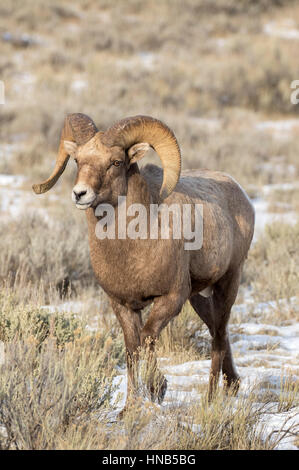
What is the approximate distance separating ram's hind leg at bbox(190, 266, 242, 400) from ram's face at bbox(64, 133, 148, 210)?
129cm

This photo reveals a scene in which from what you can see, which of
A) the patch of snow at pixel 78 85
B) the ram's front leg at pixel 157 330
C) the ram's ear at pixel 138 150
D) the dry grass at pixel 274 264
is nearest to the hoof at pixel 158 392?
the ram's front leg at pixel 157 330

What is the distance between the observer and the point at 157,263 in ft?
12.6

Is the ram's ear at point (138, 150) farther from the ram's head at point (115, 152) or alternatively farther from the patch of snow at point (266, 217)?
the patch of snow at point (266, 217)

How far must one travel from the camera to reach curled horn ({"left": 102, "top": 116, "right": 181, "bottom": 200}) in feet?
12.4

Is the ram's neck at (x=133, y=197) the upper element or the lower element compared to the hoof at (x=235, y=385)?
upper

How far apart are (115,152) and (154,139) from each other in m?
0.31

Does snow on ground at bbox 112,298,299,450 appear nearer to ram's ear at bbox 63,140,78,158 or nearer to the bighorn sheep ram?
the bighorn sheep ram

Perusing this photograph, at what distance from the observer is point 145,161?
13375mm

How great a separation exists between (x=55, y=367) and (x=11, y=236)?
184 inches

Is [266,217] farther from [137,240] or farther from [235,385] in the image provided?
[137,240]

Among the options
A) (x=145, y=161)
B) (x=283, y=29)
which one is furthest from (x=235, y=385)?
(x=283, y=29)

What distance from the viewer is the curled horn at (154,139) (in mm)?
3771

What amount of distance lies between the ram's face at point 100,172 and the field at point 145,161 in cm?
83
